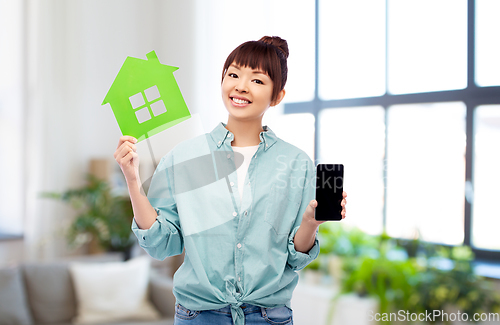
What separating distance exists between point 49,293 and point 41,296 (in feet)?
0.14

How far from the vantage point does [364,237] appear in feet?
8.43

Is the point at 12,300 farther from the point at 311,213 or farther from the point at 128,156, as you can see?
the point at 311,213

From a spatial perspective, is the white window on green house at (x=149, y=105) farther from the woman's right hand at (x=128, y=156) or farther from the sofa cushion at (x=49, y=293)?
the sofa cushion at (x=49, y=293)

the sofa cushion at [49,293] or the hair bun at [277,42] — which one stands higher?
the hair bun at [277,42]

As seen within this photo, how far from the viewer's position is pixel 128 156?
2.69 feet

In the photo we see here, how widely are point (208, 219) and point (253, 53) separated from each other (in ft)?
1.22

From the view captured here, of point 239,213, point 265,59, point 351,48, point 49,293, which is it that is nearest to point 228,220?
point 239,213

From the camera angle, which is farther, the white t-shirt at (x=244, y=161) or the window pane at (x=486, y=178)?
the window pane at (x=486, y=178)

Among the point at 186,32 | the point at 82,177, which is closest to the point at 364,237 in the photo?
the point at 186,32

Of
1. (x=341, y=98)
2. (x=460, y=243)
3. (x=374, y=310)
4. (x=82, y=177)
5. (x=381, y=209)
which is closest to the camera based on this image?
(x=374, y=310)

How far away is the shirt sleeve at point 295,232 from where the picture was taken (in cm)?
90

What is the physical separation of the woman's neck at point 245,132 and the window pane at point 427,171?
187cm

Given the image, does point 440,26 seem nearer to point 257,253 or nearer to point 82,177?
point 257,253

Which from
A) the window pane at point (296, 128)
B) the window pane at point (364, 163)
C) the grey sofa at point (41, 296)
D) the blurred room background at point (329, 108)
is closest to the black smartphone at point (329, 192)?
the blurred room background at point (329, 108)
